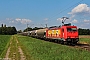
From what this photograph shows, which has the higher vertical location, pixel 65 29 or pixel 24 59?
pixel 65 29

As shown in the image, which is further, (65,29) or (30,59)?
(65,29)

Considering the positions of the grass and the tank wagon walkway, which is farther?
the tank wagon walkway

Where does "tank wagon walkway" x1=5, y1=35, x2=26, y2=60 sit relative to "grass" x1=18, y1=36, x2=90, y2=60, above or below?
below

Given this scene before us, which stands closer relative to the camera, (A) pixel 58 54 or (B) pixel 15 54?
(A) pixel 58 54

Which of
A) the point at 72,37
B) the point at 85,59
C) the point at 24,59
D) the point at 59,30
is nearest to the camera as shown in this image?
the point at 85,59

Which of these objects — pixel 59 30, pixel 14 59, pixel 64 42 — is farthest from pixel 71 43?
pixel 14 59

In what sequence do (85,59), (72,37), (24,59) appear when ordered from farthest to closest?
(72,37) < (24,59) < (85,59)

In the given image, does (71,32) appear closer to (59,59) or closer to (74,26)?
(74,26)

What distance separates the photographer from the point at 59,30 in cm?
4122

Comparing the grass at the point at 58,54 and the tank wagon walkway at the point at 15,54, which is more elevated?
the grass at the point at 58,54

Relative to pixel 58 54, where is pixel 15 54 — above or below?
below

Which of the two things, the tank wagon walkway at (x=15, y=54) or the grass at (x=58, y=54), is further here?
the tank wagon walkway at (x=15, y=54)

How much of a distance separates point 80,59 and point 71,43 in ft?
75.2

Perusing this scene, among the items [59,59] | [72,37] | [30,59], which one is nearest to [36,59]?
[30,59]
